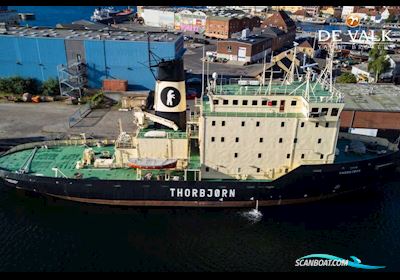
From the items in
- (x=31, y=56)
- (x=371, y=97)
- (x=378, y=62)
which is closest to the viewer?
(x=371, y=97)

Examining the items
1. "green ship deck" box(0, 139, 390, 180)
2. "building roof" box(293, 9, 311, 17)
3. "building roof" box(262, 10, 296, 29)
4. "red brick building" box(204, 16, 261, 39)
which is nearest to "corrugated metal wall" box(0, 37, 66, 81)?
"green ship deck" box(0, 139, 390, 180)

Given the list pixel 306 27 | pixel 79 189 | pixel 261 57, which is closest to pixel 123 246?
pixel 79 189

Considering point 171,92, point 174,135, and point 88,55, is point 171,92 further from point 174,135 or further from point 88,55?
point 88,55

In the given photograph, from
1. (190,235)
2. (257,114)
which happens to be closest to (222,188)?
(190,235)

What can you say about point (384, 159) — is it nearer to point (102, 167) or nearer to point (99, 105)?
point (102, 167)

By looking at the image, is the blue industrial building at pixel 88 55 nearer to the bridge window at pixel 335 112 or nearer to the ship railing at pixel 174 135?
the ship railing at pixel 174 135

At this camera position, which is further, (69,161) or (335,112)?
(69,161)
